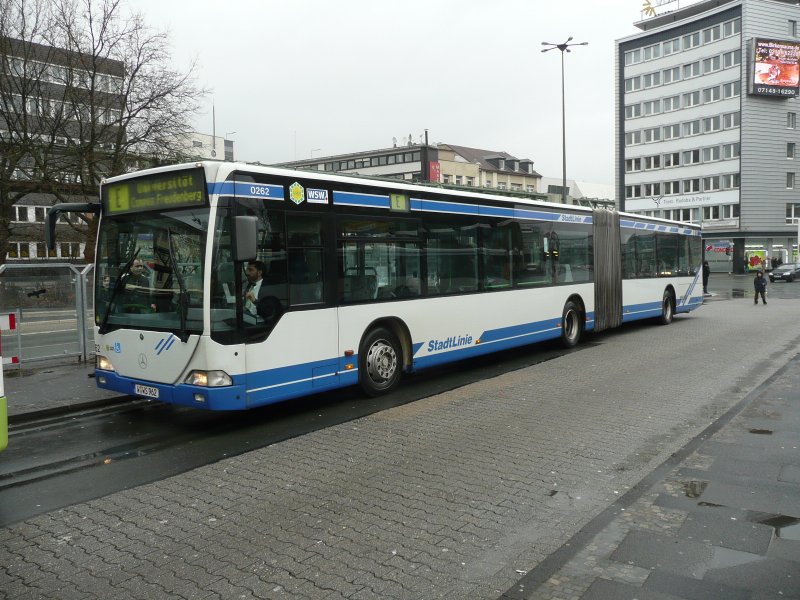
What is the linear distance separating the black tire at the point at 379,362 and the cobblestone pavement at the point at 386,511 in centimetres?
68

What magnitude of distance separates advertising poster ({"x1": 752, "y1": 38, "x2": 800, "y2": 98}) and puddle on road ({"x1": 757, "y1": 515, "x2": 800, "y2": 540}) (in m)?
73.4

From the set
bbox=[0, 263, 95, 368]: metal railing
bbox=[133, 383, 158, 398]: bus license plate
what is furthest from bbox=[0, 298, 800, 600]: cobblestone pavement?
bbox=[0, 263, 95, 368]: metal railing

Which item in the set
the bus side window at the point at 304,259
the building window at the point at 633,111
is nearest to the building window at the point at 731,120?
the building window at the point at 633,111

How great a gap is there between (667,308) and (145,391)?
51.2 feet

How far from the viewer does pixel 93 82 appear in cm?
2491

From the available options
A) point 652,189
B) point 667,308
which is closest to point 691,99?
point 652,189

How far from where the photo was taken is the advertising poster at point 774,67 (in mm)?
66938

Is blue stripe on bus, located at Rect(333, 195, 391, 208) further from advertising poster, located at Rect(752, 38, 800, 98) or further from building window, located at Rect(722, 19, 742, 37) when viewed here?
building window, located at Rect(722, 19, 742, 37)

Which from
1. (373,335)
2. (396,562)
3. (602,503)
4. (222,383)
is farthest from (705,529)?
(373,335)

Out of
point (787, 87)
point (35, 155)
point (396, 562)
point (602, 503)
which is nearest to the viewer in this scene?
point (396, 562)

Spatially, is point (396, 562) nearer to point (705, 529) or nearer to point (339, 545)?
point (339, 545)

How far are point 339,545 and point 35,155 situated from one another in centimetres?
2331

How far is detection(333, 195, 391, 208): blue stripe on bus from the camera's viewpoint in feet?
28.7

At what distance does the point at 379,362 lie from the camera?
948 centimetres
